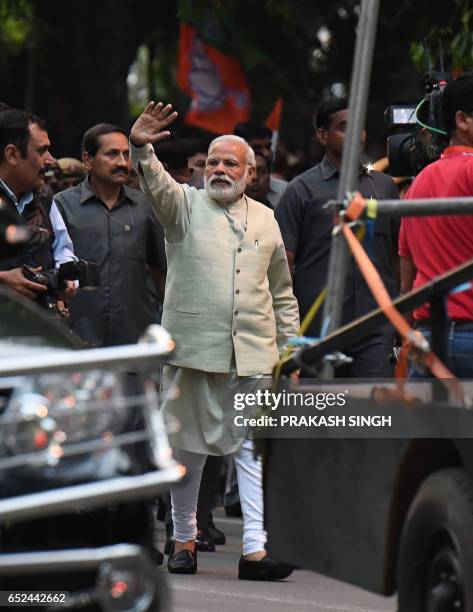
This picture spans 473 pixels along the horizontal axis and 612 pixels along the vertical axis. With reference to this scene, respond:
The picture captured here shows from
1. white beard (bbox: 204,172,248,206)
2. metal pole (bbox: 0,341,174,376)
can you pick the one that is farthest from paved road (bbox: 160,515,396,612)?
metal pole (bbox: 0,341,174,376)

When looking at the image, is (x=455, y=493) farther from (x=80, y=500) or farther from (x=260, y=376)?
(x=260, y=376)

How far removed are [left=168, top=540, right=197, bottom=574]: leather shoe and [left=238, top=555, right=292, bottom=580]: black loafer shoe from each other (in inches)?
10.0

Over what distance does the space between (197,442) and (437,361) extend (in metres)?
3.81

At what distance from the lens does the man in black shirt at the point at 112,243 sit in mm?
9867

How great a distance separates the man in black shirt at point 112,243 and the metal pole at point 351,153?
3.42 meters

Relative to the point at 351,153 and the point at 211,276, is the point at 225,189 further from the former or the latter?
the point at 351,153

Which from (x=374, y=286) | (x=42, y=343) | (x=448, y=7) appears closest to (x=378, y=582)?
(x=374, y=286)

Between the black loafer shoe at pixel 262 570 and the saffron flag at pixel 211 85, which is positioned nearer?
the black loafer shoe at pixel 262 570

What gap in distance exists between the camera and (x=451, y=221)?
6.82m

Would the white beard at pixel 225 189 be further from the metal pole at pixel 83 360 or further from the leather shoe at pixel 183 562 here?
the metal pole at pixel 83 360

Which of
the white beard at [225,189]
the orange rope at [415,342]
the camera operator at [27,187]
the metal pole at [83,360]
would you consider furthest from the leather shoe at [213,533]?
the metal pole at [83,360]

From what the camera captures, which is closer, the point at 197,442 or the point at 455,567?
the point at 455,567

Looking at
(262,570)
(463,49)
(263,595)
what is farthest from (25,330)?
(463,49)

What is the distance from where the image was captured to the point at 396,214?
553 cm
